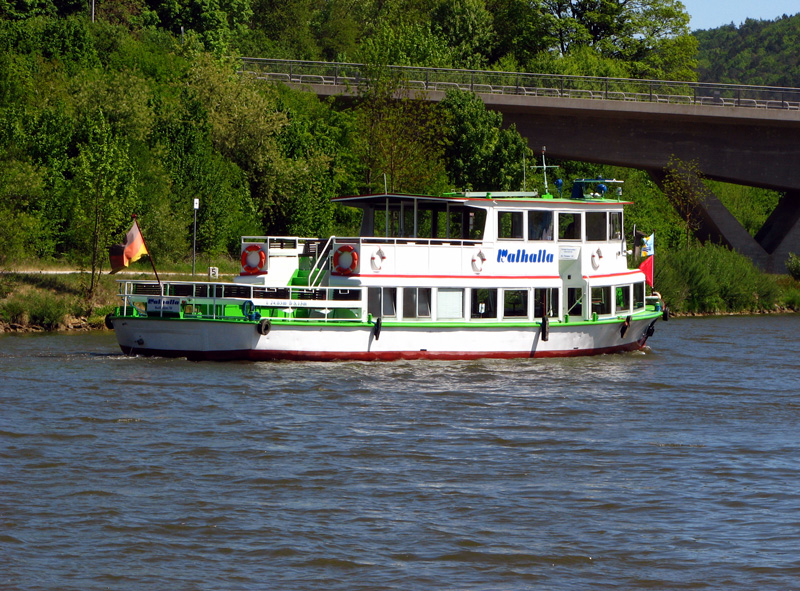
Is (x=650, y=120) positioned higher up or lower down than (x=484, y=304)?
higher up

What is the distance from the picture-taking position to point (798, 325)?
48469mm

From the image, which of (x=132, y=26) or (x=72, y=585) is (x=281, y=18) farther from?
(x=72, y=585)

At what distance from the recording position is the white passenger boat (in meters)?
29.5

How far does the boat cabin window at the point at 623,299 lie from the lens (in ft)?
114

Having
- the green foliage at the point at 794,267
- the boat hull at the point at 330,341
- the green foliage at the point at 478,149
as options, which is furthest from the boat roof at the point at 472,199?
the green foliage at the point at 794,267

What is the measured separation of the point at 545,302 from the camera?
32.7 meters

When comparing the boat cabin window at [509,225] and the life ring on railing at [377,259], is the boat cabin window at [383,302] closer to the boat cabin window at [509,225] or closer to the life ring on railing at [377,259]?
the life ring on railing at [377,259]

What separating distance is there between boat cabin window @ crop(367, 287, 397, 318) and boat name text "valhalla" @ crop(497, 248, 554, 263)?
3.19m

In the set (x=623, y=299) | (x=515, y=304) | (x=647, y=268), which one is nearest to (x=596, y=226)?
(x=623, y=299)

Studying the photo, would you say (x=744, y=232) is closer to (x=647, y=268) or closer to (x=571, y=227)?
(x=647, y=268)

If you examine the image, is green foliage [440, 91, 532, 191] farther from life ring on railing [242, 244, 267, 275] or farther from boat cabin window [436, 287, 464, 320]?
life ring on railing [242, 244, 267, 275]

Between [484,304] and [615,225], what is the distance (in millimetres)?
5221

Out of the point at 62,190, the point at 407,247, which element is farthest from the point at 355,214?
the point at 407,247

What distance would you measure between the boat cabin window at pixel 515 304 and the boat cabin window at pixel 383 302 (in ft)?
11.0
